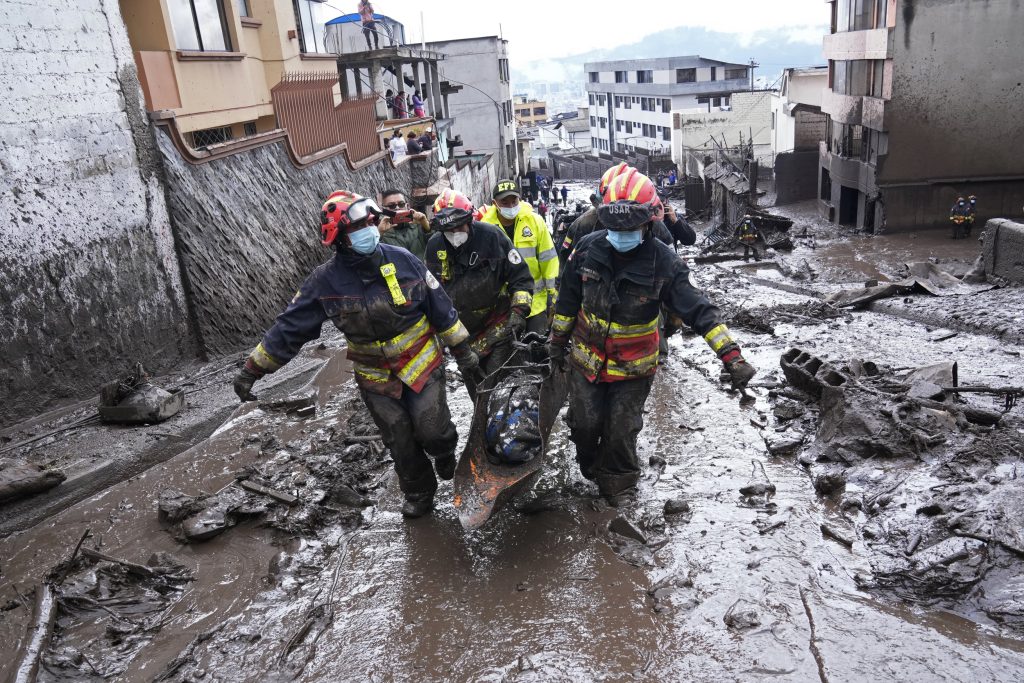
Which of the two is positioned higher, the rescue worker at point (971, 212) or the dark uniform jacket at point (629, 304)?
the dark uniform jacket at point (629, 304)

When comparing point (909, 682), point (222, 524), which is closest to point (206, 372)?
point (222, 524)

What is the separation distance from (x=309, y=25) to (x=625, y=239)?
15.9 metres

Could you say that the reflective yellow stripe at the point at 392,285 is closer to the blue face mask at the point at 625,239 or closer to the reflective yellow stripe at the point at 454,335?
the reflective yellow stripe at the point at 454,335

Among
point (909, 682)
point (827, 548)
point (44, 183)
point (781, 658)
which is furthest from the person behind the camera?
point (44, 183)

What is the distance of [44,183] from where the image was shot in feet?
19.7

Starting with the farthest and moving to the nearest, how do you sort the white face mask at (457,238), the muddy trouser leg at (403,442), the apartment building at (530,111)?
the apartment building at (530,111), the white face mask at (457,238), the muddy trouser leg at (403,442)

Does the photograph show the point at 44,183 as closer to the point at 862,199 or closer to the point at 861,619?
the point at 861,619

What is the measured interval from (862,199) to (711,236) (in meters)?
6.57

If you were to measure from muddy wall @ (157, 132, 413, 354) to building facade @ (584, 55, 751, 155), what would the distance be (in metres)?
47.9

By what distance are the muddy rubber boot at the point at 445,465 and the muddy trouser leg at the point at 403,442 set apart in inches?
4.5

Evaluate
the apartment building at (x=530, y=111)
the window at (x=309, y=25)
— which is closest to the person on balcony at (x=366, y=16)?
the window at (x=309, y=25)

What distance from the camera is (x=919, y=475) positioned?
4406mm

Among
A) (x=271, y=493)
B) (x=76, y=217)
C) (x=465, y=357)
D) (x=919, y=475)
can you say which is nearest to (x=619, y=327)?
(x=465, y=357)

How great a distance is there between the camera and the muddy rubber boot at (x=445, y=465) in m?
4.79
